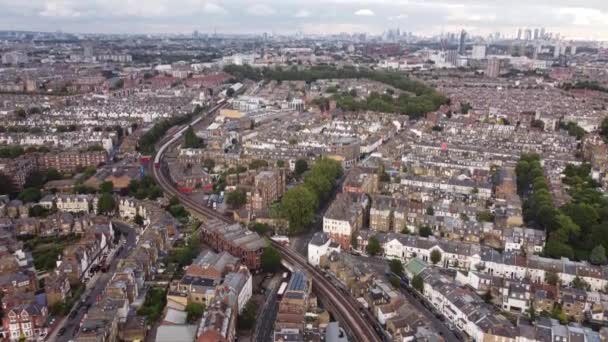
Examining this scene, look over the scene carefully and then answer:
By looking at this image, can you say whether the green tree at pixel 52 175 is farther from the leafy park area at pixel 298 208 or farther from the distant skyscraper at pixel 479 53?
the distant skyscraper at pixel 479 53

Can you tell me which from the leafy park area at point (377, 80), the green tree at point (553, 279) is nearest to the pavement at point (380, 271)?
the green tree at point (553, 279)

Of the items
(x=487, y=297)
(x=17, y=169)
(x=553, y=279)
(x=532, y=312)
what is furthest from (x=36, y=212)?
(x=553, y=279)

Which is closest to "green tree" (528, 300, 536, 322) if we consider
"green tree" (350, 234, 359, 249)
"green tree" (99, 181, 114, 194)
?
"green tree" (350, 234, 359, 249)

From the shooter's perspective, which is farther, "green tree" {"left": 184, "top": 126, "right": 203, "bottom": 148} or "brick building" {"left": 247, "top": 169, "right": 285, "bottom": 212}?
"green tree" {"left": 184, "top": 126, "right": 203, "bottom": 148}

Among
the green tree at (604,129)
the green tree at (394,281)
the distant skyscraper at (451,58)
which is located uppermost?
the distant skyscraper at (451,58)

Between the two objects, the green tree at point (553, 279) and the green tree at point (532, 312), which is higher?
the green tree at point (553, 279)

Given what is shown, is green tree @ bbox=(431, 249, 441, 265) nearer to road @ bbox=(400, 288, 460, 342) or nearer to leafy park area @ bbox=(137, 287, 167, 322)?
road @ bbox=(400, 288, 460, 342)
